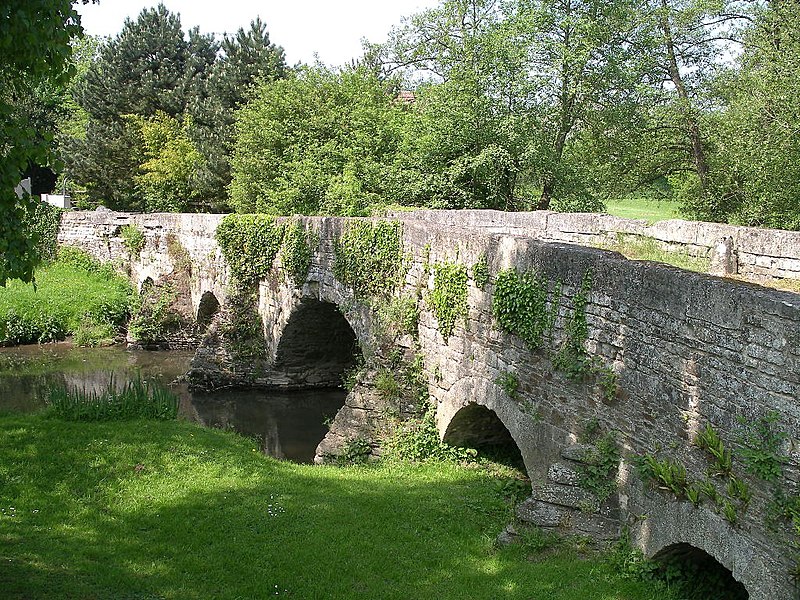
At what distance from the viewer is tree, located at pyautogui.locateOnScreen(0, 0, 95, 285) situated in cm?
519

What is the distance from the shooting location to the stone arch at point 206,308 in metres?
21.8

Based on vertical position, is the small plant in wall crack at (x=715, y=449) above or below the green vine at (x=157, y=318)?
above

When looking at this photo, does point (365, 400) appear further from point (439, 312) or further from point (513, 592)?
point (513, 592)

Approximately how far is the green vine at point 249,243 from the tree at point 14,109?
11.0 m

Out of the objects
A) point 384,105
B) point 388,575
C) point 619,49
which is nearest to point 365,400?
point 388,575

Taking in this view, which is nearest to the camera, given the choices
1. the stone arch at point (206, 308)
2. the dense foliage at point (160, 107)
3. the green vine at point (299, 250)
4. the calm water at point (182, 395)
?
the green vine at point (299, 250)

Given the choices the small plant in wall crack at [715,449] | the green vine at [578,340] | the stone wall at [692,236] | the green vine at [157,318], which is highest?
the stone wall at [692,236]

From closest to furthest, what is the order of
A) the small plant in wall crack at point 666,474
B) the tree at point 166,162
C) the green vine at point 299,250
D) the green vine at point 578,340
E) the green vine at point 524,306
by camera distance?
the small plant in wall crack at point 666,474 < the green vine at point 578,340 < the green vine at point 524,306 < the green vine at point 299,250 < the tree at point 166,162

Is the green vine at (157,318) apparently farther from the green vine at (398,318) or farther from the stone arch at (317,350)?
the green vine at (398,318)

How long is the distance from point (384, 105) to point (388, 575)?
19.6 meters

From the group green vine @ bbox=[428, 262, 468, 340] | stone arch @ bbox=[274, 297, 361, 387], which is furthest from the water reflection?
green vine @ bbox=[428, 262, 468, 340]

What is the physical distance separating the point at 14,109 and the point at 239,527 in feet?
15.2

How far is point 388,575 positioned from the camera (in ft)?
23.7

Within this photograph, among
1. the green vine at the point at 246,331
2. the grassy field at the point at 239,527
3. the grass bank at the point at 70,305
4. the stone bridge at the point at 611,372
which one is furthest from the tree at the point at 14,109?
the grass bank at the point at 70,305
